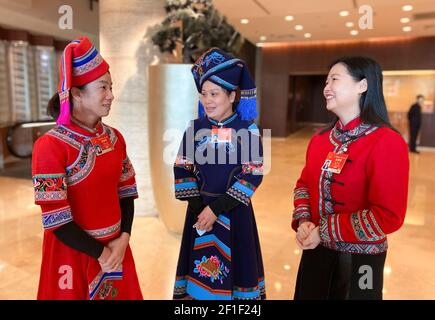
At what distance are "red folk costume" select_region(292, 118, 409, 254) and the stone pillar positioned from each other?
112 inches

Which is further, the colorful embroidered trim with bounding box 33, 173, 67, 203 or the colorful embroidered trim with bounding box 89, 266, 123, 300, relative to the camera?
the colorful embroidered trim with bounding box 89, 266, 123, 300

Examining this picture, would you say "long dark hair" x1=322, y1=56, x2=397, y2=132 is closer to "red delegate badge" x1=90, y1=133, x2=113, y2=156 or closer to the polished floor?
"red delegate badge" x1=90, y1=133, x2=113, y2=156

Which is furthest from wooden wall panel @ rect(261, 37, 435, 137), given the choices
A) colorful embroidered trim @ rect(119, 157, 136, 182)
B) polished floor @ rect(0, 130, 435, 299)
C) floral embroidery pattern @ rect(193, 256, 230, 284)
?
colorful embroidered trim @ rect(119, 157, 136, 182)

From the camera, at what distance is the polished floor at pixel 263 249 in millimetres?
2688

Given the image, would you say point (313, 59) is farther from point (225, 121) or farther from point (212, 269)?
point (212, 269)

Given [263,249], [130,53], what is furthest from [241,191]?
[130,53]

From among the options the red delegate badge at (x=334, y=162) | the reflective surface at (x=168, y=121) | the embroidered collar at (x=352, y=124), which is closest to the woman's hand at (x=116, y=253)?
the red delegate badge at (x=334, y=162)

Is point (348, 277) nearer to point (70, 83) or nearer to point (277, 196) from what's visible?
point (70, 83)

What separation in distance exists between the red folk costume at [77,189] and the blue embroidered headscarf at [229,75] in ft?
1.43

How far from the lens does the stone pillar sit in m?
3.98

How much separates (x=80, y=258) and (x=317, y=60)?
1241cm

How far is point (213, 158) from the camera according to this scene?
1674 millimetres

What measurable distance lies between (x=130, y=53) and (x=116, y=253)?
3083 mm

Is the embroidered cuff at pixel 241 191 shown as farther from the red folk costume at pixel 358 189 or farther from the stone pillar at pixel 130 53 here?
the stone pillar at pixel 130 53
